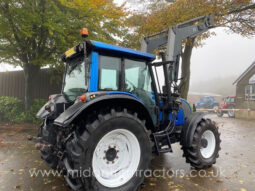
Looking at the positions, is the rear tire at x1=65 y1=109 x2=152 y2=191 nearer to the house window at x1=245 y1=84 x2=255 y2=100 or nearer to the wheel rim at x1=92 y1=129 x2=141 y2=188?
the wheel rim at x1=92 y1=129 x2=141 y2=188

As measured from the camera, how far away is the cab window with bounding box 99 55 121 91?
3.05 meters

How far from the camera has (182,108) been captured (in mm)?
4352

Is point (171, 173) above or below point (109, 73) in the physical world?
below

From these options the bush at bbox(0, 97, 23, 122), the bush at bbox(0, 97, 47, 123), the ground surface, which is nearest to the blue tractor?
the ground surface

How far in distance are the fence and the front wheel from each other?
8.48 meters

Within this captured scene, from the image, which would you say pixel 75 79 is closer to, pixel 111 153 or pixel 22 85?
pixel 111 153

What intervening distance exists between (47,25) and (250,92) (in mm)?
20496

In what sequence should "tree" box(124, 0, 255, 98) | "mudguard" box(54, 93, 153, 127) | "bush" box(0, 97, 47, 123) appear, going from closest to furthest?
"mudguard" box(54, 93, 153, 127)
"tree" box(124, 0, 255, 98)
"bush" box(0, 97, 47, 123)

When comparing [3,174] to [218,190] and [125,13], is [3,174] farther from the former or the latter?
[125,13]

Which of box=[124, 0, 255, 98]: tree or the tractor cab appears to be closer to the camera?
the tractor cab

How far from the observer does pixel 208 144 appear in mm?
4191

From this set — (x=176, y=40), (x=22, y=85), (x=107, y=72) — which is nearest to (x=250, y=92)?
(x=176, y=40)

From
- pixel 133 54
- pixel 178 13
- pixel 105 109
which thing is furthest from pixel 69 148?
pixel 178 13

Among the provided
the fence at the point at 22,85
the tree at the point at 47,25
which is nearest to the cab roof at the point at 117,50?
the tree at the point at 47,25
